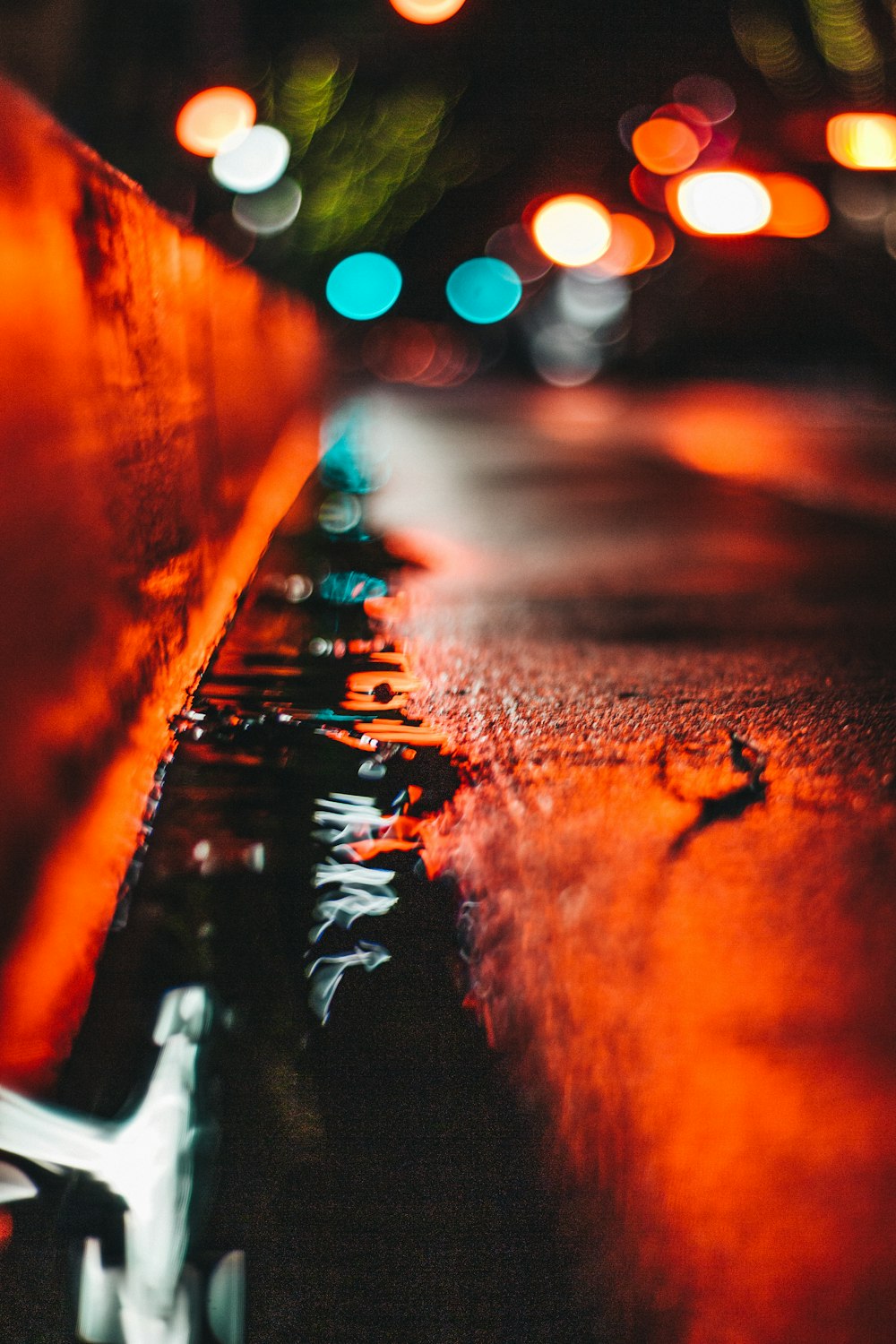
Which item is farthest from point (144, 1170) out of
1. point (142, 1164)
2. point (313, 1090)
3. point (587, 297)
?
point (587, 297)

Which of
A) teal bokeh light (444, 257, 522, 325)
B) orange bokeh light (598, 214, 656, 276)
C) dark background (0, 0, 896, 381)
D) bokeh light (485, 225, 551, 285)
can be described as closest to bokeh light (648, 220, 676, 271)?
orange bokeh light (598, 214, 656, 276)

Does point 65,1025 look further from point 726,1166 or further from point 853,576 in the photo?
point 853,576

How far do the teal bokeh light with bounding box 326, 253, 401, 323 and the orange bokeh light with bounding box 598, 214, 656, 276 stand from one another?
34253 mm

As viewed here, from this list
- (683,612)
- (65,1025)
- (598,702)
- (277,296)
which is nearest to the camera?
(65,1025)

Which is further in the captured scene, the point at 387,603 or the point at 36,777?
the point at 387,603

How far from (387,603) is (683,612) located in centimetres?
185

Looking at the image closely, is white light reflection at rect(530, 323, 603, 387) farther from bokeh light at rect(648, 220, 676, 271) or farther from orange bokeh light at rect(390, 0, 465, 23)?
orange bokeh light at rect(390, 0, 465, 23)

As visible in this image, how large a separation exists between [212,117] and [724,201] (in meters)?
9.90

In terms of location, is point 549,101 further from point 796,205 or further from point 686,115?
point 796,205

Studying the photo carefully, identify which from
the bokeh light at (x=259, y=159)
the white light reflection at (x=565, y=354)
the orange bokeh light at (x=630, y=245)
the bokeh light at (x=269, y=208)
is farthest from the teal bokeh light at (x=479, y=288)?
the bokeh light at (x=259, y=159)

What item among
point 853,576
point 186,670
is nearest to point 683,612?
point 853,576

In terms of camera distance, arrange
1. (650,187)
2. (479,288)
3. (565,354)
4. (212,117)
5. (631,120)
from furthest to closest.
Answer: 1. (479,288)
2. (565,354)
3. (650,187)
4. (631,120)
5. (212,117)

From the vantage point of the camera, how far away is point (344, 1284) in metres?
2.18

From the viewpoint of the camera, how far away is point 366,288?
82000mm
